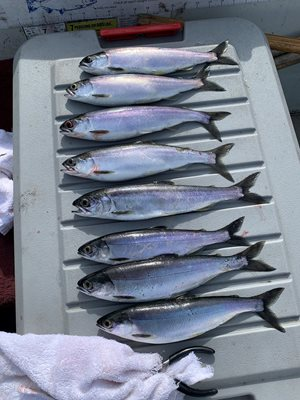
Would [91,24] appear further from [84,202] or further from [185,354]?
[185,354]

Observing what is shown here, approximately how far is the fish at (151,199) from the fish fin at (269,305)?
0.35m

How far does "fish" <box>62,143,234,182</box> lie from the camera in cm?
160

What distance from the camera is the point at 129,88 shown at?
5.72 feet

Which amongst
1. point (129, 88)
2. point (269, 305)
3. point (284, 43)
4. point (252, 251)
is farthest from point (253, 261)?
point (284, 43)

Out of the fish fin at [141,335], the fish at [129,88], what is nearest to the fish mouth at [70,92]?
the fish at [129,88]

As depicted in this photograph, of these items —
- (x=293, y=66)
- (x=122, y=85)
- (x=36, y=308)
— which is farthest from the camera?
(x=293, y=66)

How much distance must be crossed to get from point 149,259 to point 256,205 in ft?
1.51

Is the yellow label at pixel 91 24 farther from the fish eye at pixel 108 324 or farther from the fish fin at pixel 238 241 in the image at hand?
the fish eye at pixel 108 324

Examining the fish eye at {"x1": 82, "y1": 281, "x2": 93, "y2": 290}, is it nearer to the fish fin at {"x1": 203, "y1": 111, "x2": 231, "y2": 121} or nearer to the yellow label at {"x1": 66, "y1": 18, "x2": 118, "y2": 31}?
the fish fin at {"x1": 203, "y1": 111, "x2": 231, "y2": 121}

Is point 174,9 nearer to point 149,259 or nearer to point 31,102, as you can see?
point 31,102

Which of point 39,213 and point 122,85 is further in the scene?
point 122,85

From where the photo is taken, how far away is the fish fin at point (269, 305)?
1.42 metres

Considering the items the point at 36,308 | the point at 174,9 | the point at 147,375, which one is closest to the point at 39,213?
the point at 36,308

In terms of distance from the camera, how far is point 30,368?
1.29 m
